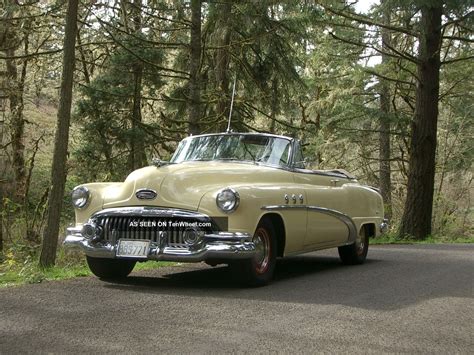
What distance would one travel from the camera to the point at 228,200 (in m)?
6.35

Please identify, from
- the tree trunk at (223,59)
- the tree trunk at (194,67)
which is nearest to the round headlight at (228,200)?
the tree trunk at (194,67)

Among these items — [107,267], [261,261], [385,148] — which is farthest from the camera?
[385,148]

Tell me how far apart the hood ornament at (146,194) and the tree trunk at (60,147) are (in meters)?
3.59

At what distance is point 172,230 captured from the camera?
6.45m

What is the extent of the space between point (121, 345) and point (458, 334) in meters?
2.61

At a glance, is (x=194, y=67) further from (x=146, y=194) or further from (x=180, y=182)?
(x=146, y=194)

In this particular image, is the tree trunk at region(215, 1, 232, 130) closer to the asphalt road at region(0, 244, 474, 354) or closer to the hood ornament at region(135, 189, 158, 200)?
the asphalt road at region(0, 244, 474, 354)

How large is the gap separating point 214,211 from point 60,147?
440 centimetres

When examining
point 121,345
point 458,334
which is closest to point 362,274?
point 458,334

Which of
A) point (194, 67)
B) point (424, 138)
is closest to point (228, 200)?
point (194, 67)

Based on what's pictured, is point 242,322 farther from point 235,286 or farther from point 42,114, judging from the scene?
point 42,114

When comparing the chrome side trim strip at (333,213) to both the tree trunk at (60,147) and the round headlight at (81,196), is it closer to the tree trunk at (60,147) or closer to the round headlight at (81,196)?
the round headlight at (81,196)

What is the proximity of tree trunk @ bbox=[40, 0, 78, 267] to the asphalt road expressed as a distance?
248 centimetres

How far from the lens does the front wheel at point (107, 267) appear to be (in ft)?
23.4
